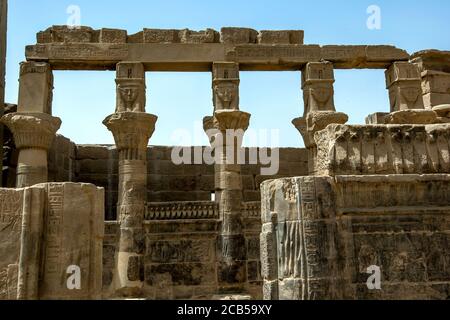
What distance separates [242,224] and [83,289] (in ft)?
22.2

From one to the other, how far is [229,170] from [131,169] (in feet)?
6.69

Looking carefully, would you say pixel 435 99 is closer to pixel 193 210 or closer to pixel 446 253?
pixel 193 210

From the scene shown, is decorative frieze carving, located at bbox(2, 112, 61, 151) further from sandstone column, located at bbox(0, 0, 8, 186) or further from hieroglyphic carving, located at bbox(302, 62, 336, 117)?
hieroglyphic carving, located at bbox(302, 62, 336, 117)

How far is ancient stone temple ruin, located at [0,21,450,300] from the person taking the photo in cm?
495

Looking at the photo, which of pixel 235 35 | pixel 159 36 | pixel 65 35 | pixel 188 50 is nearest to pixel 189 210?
pixel 188 50

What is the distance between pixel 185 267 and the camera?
11.4 meters

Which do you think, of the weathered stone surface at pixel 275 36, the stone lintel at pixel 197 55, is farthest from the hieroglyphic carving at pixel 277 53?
the weathered stone surface at pixel 275 36

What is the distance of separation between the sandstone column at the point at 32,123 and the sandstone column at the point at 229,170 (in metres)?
3.43

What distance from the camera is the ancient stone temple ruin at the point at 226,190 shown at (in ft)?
16.3

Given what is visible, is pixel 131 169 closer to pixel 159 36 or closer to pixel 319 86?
pixel 159 36

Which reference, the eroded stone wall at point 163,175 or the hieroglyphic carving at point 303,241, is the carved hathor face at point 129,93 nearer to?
the eroded stone wall at point 163,175

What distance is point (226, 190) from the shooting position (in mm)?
11531

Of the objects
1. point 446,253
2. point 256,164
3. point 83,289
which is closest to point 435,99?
point 256,164
